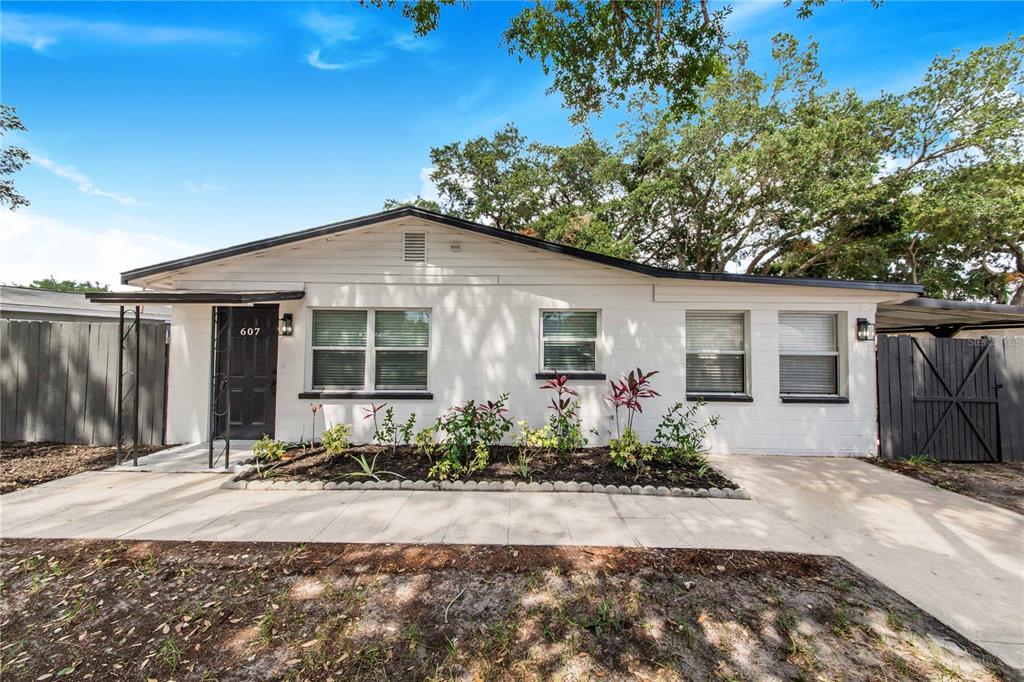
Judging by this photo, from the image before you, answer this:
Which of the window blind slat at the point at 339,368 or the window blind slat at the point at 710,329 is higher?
the window blind slat at the point at 710,329

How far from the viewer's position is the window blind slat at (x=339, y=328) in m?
6.08

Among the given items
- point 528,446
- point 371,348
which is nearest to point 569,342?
point 528,446

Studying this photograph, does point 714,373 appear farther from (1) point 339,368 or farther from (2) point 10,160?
(2) point 10,160

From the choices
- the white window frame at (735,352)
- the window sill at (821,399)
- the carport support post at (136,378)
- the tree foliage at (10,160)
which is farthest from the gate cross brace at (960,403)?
the tree foliage at (10,160)

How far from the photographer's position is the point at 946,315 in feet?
21.8

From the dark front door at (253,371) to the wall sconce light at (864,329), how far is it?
8985 millimetres

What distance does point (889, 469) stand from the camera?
5.28m

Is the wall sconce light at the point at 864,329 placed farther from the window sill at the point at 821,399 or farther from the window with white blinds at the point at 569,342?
the window with white blinds at the point at 569,342

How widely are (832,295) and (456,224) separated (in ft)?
19.3

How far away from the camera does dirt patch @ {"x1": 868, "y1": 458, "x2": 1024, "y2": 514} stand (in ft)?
14.3

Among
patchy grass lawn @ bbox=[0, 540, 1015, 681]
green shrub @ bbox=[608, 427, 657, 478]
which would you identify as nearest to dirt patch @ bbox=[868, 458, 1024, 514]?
patchy grass lawn @ bbox=[0, 540, 1015, 681]

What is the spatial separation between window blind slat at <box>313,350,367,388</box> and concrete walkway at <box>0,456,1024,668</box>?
187 centimetres

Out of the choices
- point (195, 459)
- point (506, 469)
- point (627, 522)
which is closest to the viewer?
point (627, 522)

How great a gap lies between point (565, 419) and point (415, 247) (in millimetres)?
3552
